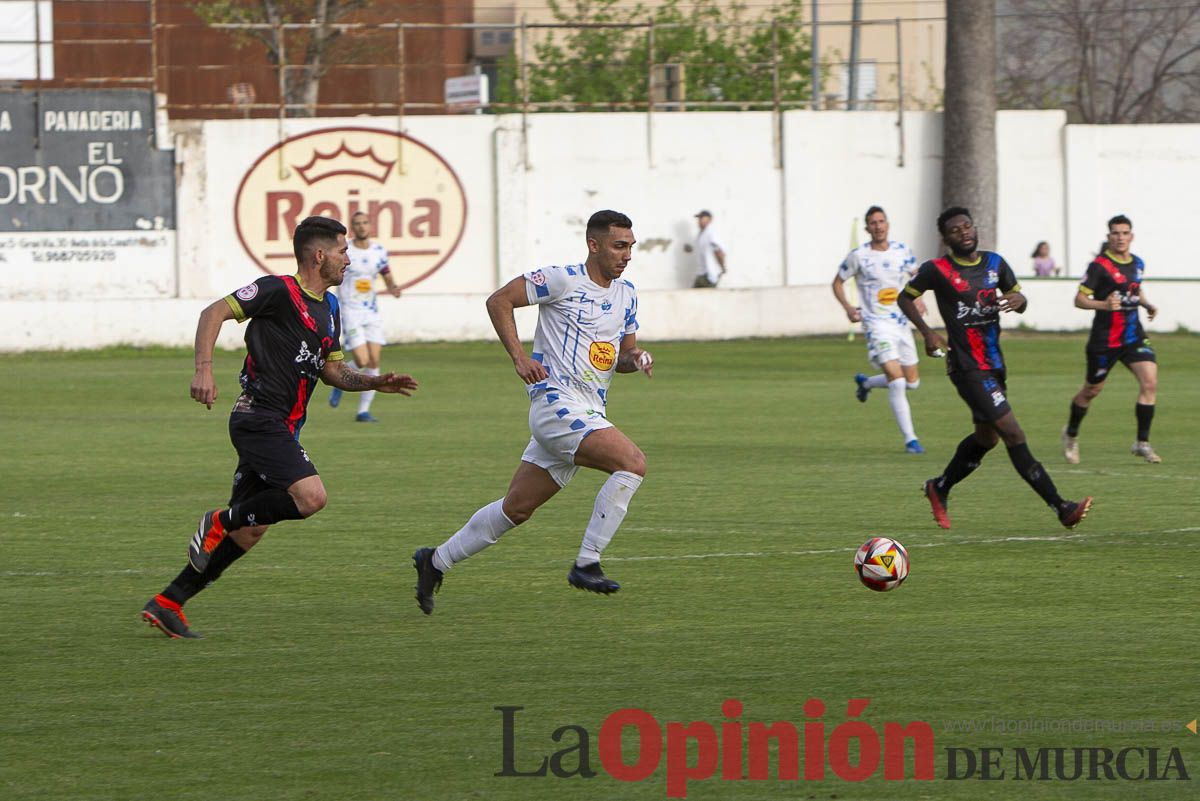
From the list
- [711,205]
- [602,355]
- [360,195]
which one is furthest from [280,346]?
[711,205]

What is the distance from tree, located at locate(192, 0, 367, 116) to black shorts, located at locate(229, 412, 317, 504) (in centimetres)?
2811

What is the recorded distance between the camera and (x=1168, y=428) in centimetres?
1802

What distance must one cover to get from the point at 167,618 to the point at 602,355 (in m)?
2.33

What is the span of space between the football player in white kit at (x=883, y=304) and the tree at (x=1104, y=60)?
1127 inches

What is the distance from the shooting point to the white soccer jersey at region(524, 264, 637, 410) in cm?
868

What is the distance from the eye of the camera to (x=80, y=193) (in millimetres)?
30281

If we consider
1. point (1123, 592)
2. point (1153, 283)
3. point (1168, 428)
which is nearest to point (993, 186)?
point (1153, 283)

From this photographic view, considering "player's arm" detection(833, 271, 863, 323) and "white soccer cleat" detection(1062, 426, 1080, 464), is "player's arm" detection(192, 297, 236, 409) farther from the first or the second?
"player's arm" detection(833, 271, 863, 323)

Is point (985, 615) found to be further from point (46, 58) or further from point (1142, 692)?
point (46, 58)

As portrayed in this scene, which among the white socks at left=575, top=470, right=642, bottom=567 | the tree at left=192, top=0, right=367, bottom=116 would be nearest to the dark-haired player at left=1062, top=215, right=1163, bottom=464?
the white socks at left=575, top=470, right=642, bottom=567

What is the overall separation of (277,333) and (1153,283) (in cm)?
2485

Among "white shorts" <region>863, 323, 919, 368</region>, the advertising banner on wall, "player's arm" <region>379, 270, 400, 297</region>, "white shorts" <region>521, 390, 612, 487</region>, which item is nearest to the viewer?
"white shorts" <region>521, 390, 612, 487</region>

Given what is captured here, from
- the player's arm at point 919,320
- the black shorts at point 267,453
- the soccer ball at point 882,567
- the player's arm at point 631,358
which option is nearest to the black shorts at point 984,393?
the player's arm at point 919,320

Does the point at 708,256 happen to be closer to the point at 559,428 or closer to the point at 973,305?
the point at 973,305
